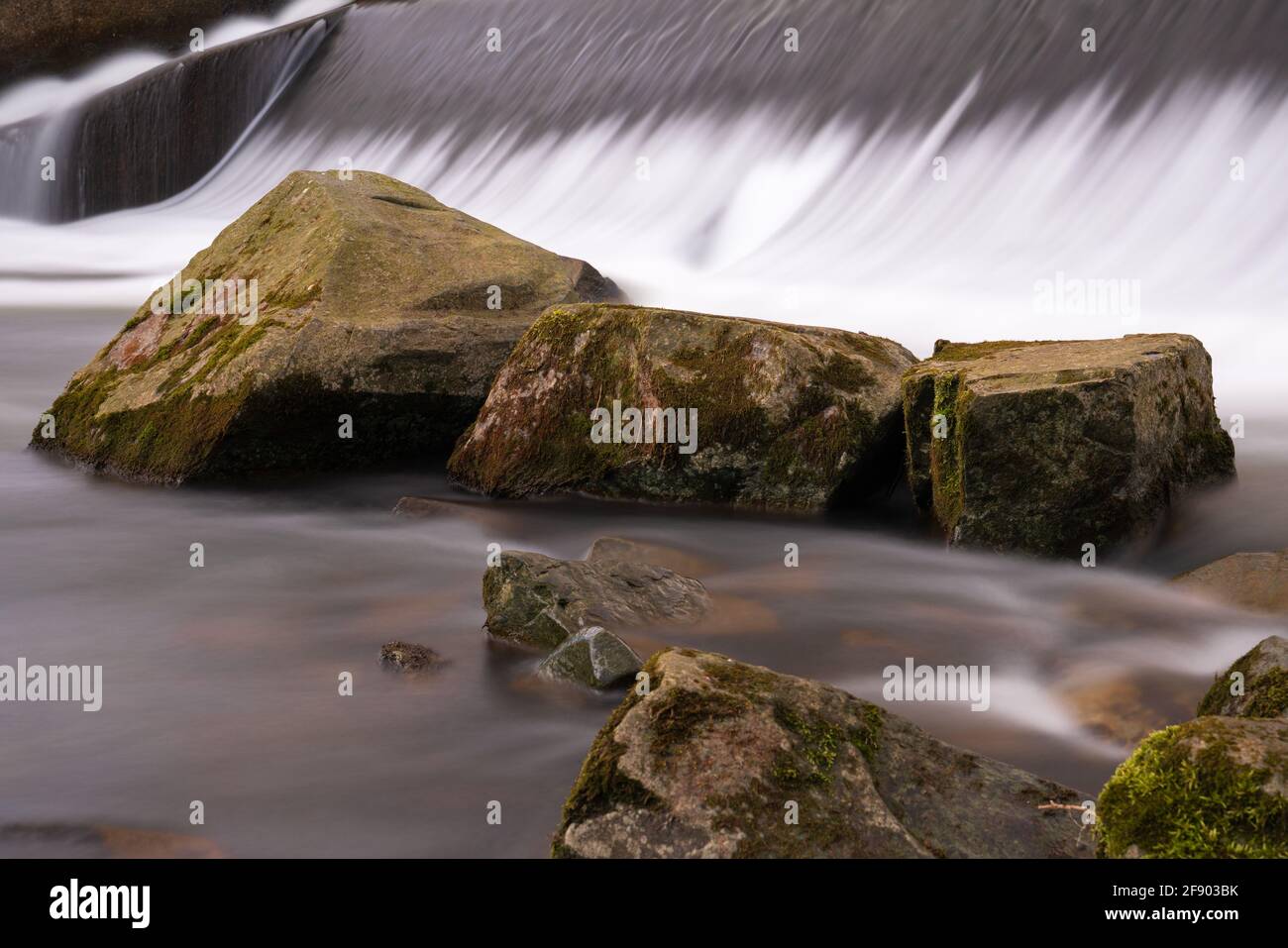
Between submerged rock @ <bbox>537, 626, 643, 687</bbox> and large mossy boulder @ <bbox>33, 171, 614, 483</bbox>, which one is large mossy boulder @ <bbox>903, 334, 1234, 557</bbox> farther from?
large mossy boulder @ <bbox>33, 171, 614, 483</bbox>

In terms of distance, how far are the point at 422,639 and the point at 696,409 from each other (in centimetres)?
181

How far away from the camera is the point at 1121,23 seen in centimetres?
1112

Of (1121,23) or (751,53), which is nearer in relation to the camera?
(1121,23)

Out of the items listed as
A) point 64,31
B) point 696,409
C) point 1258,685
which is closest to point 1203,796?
point 1258,685

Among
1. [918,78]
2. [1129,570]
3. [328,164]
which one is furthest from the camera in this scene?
[328,164]

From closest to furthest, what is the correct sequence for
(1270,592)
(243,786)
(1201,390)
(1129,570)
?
(243,786), (1270,592), (1129,570), (1201,390)

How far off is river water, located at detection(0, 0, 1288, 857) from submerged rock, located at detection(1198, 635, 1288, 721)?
1.53ft

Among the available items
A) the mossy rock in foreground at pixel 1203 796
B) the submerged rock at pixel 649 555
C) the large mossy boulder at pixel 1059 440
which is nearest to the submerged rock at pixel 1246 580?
the large mossy boulder at pixel 1059 440

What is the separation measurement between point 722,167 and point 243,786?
1053 centimetres

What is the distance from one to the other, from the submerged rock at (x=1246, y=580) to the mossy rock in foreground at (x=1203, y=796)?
241 centimetres

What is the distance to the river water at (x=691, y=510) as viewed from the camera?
382 cm

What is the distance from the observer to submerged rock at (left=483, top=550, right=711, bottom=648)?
4.46 meters

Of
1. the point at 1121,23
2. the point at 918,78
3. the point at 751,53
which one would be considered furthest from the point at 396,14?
the point at 1121,23
